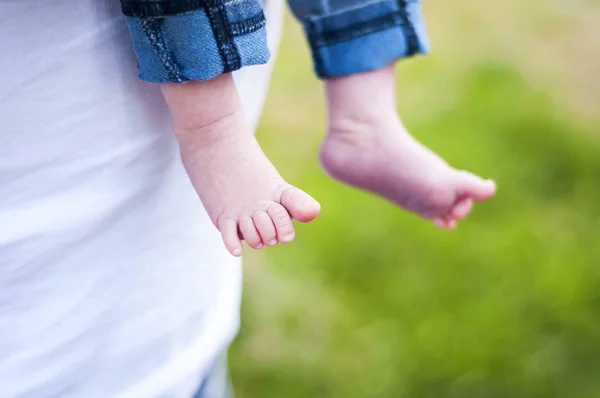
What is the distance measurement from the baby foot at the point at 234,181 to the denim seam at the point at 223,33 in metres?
0.05

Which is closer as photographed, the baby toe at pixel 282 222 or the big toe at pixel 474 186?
the baby toe at pixel 282 222

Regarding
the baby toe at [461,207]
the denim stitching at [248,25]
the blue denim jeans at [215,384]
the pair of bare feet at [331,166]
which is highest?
the denim stitching at [248,25]

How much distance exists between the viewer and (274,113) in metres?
1.99

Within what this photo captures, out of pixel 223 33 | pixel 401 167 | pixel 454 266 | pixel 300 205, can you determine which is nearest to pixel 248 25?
pixel 223 33

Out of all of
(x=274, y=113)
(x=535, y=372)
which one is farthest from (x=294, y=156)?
(x=535, y=372)

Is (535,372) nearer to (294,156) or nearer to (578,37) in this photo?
(294,156)

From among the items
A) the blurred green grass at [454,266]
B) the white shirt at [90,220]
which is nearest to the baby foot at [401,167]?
the white shirt at [90,220]

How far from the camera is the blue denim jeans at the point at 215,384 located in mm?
835

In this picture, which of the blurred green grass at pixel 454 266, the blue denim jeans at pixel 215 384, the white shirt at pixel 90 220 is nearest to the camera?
the white shirt at pixel 90 220

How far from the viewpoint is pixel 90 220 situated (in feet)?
1.84

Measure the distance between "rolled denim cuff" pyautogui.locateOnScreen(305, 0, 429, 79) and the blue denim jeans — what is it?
345 mm

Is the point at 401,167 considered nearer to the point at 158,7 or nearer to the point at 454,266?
the point at 158,7

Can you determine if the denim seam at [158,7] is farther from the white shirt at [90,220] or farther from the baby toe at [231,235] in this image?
the baby toe at [231,235]

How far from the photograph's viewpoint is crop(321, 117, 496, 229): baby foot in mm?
757
